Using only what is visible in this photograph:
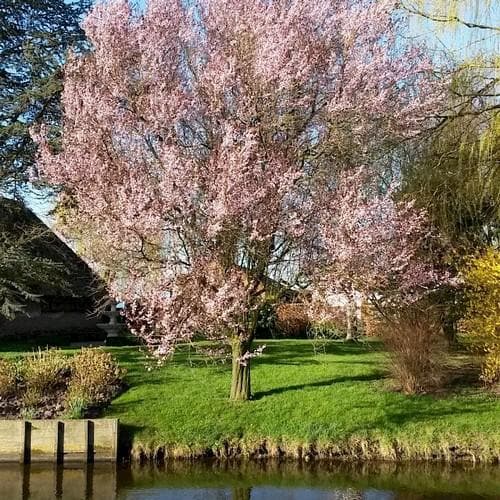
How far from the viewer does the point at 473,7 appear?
30.9 feet

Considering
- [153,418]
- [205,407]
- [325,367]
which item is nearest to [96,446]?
[153,418]

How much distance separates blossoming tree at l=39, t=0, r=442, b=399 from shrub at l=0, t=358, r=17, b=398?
9.50 ft

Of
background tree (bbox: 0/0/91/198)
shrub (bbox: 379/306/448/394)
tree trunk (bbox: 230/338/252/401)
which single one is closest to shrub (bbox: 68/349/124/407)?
tree trunk (bbox: 230/338/252/401)

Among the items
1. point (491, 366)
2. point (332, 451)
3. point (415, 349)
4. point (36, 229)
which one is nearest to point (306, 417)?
point (332, 451)

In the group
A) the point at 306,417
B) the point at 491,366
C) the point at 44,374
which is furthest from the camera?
the point at 491,366

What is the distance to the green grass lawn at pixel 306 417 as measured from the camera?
11562 millimetres

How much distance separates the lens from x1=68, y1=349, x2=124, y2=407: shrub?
1284 cm

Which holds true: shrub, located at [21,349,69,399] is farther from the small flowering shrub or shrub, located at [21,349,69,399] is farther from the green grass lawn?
the green grass lawn

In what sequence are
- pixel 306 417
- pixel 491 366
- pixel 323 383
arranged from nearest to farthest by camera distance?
pixel 306 417, pixel 491 366, pixel 323 383

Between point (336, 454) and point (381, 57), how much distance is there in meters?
6.45

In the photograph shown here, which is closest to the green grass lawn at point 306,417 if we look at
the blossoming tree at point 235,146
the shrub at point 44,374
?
the shrub at point 44,374

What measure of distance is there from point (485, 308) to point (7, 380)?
887 centimetres

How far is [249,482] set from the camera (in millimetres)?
Result: 10547

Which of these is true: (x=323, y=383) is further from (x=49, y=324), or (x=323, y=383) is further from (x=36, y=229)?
(x=49, y=324)
